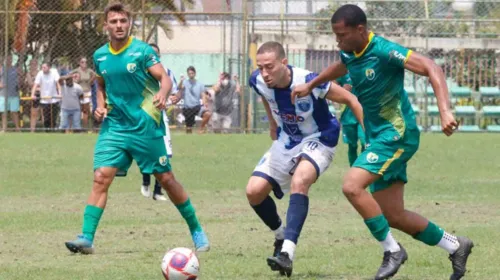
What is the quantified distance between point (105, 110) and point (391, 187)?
124 inches

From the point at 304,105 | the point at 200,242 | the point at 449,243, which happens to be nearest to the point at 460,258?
the point at 449,243

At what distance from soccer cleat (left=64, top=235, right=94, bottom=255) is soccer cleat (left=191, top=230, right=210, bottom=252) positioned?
2.94 ft

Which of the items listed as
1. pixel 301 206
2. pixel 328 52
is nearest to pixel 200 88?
pixel 328 52

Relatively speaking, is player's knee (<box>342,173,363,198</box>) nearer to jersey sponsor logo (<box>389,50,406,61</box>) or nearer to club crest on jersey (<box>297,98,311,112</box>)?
jersey sponsor logo (<box>389,50,406,61</box>)

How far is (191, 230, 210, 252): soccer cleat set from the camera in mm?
9781

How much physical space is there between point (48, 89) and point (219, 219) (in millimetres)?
17777

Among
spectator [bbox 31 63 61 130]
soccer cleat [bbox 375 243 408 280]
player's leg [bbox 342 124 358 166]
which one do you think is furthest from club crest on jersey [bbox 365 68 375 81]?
spectator [bbox 31 63 61 130]

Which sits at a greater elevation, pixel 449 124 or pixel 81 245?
pixel 449 124

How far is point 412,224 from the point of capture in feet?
26.4

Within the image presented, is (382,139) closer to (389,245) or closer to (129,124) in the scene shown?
(389,245)

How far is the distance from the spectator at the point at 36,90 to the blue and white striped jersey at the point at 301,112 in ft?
68.0

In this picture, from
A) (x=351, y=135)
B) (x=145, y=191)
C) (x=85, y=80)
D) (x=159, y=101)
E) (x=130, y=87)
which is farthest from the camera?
(x=85, y=80)

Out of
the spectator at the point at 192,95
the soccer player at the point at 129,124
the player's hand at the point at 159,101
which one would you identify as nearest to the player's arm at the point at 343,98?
the player's hand at the point at 159,101

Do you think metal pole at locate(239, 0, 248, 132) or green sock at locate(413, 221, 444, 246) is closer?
green sock at locate(413, 221, 444, 246)
